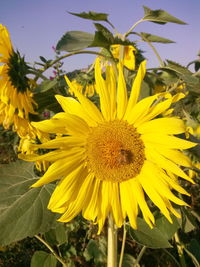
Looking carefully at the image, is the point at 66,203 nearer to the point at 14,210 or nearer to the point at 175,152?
the point at 14,210

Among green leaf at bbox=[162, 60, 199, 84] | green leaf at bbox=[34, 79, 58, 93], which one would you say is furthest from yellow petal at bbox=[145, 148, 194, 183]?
green leaf at bbox=[34, 79, 58, 93]

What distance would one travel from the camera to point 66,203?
913mm

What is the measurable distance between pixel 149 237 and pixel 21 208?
461mm

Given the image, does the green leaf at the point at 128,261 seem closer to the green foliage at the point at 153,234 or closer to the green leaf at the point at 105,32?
the green foliage at the point at 153,234

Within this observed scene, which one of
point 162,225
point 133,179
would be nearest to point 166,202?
point 133,179

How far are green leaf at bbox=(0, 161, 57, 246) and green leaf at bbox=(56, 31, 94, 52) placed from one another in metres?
0.48

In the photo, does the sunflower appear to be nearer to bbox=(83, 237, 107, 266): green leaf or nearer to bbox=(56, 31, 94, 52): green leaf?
bbox=(56, 31, 94, 52): green leaf

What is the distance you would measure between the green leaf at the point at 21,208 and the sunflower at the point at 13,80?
0.88 feet

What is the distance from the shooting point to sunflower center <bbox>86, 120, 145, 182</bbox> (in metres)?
0.95

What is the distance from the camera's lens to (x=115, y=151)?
3.18 feet

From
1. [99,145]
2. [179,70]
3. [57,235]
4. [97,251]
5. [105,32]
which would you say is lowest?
[97,251]

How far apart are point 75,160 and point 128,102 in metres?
0.24

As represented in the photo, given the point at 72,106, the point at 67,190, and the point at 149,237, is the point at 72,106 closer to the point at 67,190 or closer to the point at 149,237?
the point at 67,190

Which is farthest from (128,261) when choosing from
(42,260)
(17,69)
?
(17,69)
